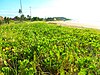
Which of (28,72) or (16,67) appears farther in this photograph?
(16,67)

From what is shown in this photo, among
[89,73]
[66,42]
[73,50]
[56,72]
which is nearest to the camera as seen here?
[89,73]

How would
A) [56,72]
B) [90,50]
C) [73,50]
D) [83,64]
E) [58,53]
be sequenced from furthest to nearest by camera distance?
[90,50]
[73,50]
[58,53]
[56,72]
[83,64]

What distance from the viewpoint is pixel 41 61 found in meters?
5.53

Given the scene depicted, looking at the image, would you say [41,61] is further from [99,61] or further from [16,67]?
[99,61]

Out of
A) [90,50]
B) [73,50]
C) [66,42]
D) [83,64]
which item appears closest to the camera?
[83,64]

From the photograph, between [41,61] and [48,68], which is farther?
[41,61]

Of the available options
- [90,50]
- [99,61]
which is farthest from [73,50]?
[99,61]

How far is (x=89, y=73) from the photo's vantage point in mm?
4172

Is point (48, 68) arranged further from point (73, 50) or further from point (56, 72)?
point (73, 50)

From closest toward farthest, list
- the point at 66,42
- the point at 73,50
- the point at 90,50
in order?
1. the point at 73,50
2. the point at 90,50
3. the point at 66,42

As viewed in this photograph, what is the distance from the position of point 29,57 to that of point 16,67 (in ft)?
1.98

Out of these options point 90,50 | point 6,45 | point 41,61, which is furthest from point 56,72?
point 6,45

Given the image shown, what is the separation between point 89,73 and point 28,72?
104 cm

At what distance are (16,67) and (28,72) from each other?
80 centimetres
